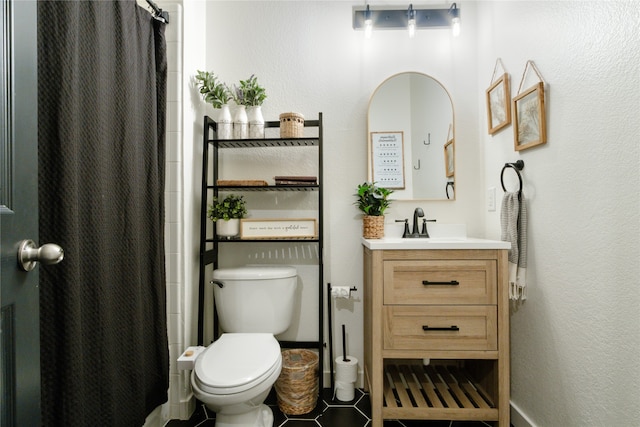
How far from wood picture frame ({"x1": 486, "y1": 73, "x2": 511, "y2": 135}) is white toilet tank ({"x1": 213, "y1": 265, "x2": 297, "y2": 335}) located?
4.69 ft

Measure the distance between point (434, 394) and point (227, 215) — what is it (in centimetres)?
143

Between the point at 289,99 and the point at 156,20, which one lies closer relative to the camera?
the point at 156,20

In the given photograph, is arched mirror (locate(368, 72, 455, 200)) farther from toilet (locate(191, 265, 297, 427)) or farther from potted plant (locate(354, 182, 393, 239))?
toilet (locate(191, 265, 297, 427))

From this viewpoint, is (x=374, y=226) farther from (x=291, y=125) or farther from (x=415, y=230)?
(x=291, y=125)

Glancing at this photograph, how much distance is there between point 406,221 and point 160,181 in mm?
1334

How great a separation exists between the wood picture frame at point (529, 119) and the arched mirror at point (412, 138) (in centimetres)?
46

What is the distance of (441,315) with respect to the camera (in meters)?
1.49

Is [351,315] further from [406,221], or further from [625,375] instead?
[625,375]

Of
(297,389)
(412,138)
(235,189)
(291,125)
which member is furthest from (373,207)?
(297,389)

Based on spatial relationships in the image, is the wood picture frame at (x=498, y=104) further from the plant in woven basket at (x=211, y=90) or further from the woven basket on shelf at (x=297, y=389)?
the woven basket on shelf at (x=297, y=389)

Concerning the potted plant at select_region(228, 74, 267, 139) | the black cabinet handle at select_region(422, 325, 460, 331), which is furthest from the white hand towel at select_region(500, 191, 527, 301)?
the potted plant at select_region(228, 74, 267, 139)

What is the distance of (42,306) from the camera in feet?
3.05

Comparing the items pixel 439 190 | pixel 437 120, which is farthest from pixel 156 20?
pixel 439 190

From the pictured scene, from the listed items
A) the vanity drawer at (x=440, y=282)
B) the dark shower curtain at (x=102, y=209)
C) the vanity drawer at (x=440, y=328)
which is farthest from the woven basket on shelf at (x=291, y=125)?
the vanity drawer at (x=440, y=328)
